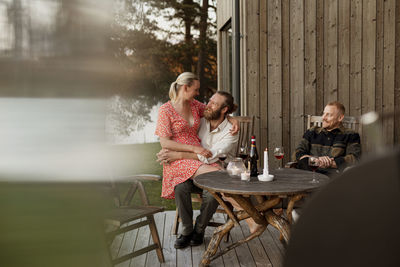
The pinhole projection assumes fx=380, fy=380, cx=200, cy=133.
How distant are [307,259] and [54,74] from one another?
398 millimetres

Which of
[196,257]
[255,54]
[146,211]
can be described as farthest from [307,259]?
[255,54]

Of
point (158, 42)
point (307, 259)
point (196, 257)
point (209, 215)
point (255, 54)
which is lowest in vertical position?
point (196, 257)

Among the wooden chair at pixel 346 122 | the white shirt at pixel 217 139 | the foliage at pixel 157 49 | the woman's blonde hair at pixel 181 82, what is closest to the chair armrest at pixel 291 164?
the wooden chair at pixel 346 122

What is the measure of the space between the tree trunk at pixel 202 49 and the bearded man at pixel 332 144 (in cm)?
446

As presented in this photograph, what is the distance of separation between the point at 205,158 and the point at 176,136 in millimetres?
297

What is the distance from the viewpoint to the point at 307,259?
50cm

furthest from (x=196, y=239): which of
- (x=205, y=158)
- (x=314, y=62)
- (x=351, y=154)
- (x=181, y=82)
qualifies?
(x=314, y=62)

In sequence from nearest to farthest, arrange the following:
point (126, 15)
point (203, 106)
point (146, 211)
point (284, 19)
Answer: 1. point (146, 211)
2. point (203, 106)
3. point (284, 19)
4. point (126, 15)

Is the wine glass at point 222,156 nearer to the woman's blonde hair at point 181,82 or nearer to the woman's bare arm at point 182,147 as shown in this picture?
the woman's bare arm at point 182,147

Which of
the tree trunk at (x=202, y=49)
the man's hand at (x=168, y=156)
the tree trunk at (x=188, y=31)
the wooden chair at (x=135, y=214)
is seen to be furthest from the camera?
the tree trunk at (x=188, y=31)

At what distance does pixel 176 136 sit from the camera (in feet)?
9.79

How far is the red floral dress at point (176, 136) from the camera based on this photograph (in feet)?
9.19

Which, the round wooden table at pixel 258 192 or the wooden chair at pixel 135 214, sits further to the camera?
the wooden chair at pixel 135 214

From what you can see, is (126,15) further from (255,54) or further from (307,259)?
(307,259)
